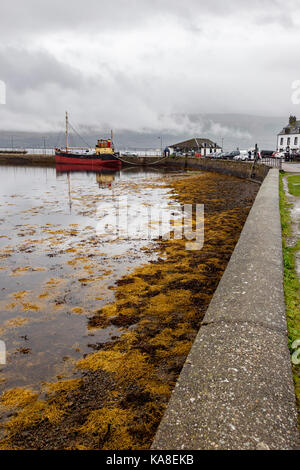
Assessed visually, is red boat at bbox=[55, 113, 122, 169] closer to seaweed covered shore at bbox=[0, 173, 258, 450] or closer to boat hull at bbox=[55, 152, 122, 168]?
boat hull at bbox=[55, 152, 122, 168]

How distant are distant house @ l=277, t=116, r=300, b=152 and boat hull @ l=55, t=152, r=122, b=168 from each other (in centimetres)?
3265

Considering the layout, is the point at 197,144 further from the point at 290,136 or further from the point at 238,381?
the point at 238,381

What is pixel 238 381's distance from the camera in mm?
2453

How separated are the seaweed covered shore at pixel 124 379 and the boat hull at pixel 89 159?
162 ft

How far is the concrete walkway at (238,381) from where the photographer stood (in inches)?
78.7

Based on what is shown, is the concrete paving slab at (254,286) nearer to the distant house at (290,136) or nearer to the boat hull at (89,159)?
the boat hull at (89,159)

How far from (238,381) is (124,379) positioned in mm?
1670

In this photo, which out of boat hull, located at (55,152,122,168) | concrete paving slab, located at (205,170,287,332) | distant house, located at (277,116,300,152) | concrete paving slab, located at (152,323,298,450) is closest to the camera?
concrete paving slab, located at (152,323,298,450)

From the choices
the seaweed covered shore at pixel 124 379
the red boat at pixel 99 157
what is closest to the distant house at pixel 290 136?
the red boat at pixel 99 157

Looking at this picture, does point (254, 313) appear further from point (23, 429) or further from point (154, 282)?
point (154, 282)

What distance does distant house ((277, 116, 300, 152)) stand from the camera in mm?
61578

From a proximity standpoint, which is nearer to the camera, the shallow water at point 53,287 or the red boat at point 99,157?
the shallow water at point 53,287

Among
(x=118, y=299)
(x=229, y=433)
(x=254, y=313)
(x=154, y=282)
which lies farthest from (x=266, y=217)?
(x=229, y=433)

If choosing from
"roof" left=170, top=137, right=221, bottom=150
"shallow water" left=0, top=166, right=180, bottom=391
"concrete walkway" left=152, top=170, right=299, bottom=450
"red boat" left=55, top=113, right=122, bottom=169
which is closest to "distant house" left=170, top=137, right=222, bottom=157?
"roof" left=170, top=137, right=221, bottom=150
